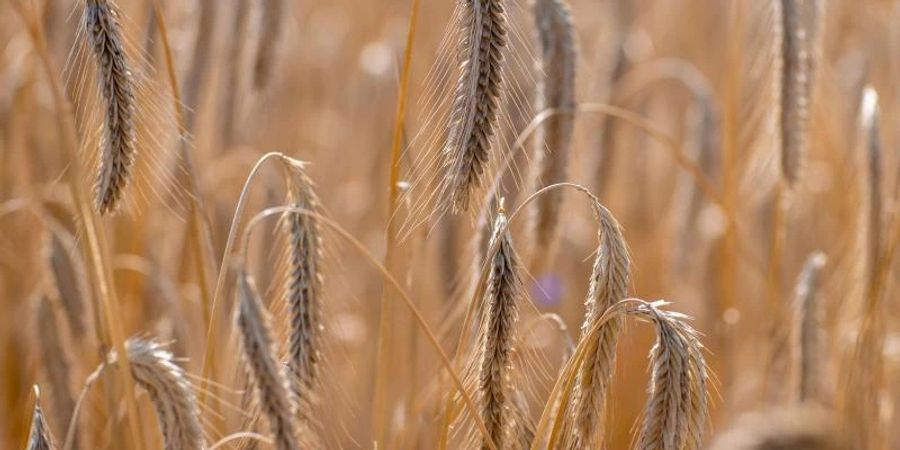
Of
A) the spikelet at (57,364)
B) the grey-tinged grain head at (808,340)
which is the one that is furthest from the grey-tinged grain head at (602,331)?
the spikelet at (57,364)

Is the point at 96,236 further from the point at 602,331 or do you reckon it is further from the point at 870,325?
the point at 870,325

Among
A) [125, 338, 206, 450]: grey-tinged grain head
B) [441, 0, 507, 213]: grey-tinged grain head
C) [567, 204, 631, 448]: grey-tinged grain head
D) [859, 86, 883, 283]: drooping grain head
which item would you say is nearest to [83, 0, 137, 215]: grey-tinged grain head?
[125, 338, 206, 450]: grey-tinged grain head

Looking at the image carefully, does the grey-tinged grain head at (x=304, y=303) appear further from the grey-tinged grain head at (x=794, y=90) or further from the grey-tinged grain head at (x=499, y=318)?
the grey-tinged grain head at (x=794, y=90)

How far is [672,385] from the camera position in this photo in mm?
1411

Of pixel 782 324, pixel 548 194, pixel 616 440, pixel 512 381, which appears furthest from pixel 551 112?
pixel 616 440

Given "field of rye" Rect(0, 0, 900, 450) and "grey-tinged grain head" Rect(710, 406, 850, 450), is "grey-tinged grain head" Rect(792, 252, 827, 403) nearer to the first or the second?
"field of rye" Rect(0, 0, 900, 450)

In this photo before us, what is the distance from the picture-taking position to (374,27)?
218 inches

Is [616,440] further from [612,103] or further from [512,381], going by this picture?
[512,381]

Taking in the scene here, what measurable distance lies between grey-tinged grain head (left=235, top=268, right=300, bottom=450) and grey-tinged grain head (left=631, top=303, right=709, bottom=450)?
0.46m

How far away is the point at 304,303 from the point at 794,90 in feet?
3.69

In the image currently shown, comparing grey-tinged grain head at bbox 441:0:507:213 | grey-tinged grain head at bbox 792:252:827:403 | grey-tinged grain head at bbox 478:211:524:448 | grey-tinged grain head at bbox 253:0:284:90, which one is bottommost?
grey-tinged grain head at bbox 792:252:827:403

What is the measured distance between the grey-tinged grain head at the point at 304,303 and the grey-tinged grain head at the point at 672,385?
1.41ft

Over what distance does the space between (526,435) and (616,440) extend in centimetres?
184

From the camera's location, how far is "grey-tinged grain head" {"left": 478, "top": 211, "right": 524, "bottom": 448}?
143 cm
